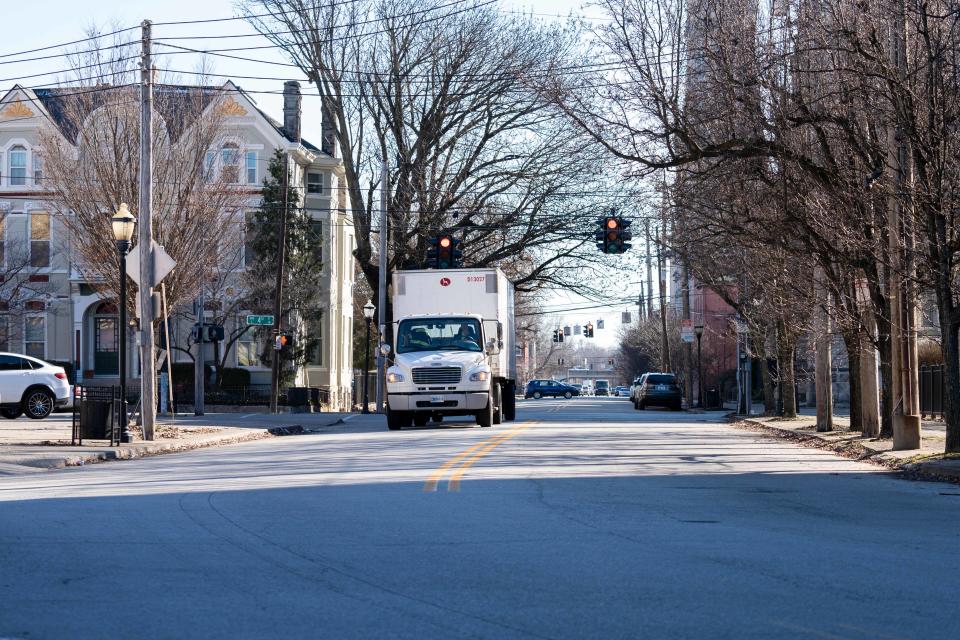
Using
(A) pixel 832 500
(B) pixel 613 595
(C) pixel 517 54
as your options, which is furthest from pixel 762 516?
(C) pixel 517 54

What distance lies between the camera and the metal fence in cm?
Answer: 3685

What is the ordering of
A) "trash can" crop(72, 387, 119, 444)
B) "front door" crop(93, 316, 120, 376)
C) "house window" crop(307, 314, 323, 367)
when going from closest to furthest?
1. "trash can" crop(72, 387, 119, 444)
2. "house window" crop(307, 314, 323, 367)
3. "front door" crop(93, 316, 120, 376)

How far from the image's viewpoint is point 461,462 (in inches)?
704

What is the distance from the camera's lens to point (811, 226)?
896 inches

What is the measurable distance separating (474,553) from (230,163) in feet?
85.7

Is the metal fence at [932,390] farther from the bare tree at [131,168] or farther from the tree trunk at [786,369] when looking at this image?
the bare tree at [131,168]

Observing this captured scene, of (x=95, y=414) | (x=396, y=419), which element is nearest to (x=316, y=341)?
(x=396, y=419)

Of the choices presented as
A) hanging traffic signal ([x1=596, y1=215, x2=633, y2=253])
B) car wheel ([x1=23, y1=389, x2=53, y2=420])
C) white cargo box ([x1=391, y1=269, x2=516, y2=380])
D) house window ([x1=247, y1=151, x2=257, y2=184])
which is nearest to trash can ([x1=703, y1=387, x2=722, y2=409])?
house window ([x1=247, y1=151, x2=257, y2=184])

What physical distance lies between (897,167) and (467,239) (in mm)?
26928

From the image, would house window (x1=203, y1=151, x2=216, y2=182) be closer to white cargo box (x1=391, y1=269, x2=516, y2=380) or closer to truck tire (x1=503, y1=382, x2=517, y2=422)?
white cargo box (x1=391, y1=269, x2=516, y2=380)

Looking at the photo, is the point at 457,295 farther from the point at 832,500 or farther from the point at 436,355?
the point at 832,500

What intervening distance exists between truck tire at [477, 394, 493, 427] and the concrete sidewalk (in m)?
4.54

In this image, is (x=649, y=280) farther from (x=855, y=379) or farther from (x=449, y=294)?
(x=855, y=379)

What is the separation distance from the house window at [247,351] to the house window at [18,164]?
11099 millimetres
